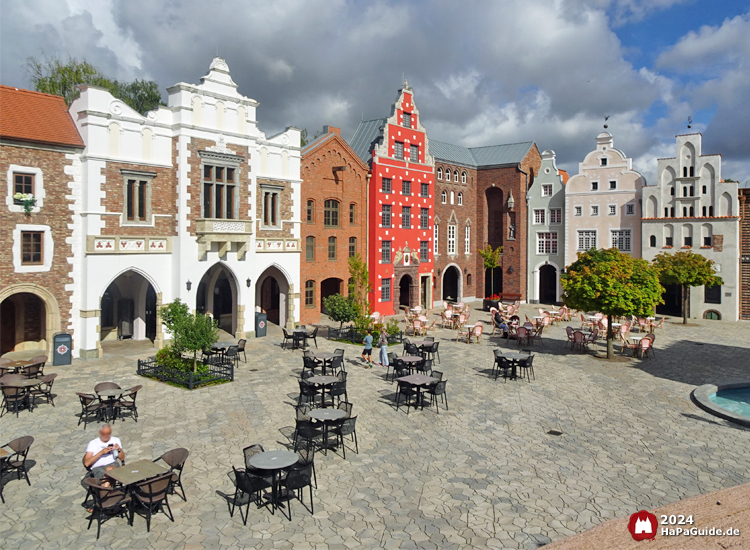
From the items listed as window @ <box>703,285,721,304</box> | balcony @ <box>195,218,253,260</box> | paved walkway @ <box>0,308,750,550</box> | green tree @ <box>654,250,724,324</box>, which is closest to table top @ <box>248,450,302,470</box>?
paved walkway @ <box>0,308,750,550</box>

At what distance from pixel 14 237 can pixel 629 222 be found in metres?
42.4

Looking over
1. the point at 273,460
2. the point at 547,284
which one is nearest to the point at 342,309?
the point at 273,460

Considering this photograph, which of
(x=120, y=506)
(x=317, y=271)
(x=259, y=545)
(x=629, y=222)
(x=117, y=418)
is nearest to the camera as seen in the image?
(x=259, y=545)

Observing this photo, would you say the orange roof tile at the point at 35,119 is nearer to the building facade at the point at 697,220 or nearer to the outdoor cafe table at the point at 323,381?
the outdoor cafe table at the point at 323,381

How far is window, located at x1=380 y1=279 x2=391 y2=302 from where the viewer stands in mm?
40938

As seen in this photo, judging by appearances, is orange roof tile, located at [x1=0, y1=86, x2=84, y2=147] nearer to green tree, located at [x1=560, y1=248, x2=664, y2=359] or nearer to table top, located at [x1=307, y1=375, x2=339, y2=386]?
table top, located at [x1=307, y1=375, x2=339, y2=386]

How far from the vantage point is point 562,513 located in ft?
36.2

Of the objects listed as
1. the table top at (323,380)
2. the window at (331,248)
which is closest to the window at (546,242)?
the window at (331,248)

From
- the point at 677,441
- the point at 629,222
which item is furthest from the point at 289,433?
the point at 629,222

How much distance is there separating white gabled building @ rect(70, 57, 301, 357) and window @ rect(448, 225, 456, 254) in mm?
18393

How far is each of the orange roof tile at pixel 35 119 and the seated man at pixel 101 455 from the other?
688 inches

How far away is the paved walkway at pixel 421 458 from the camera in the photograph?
10.4 meters

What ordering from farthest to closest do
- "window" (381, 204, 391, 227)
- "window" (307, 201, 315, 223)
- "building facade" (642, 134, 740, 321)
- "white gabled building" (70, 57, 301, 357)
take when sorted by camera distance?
"building facade" (642, 134, 740, 321) → "window" (381, 204, 391, 227) → "window" (307, 201, 315, 223) → "white gabled building" (70, 57, 301, 357)

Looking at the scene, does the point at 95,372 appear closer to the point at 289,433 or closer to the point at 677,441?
the point at 289,433
